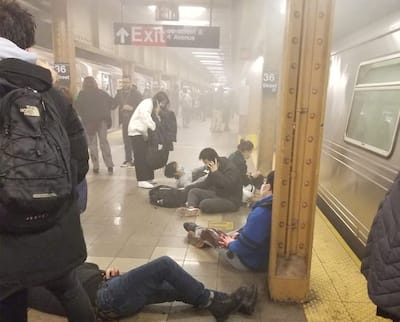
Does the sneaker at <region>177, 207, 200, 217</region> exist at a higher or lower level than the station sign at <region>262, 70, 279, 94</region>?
lower

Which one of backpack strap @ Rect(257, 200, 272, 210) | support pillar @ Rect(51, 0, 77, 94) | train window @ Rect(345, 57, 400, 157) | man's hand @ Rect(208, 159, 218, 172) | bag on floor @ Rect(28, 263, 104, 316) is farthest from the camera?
support pillar @ Rect(51, 0, 77, 94)

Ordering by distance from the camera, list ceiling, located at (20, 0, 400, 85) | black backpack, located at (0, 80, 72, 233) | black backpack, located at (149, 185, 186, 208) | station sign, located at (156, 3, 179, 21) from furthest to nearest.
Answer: station sign, located at (156, 3, 179, 21), black backpack, located at (149, 185, 186, 208), ceiling, located at (20, 0, 400, 85), black backpack, located at (0, 80, 72, 233)

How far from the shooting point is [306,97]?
2562mm

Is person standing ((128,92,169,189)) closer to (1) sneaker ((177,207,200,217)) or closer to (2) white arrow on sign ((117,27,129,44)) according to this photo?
(1) sneaker ((177,207,200,217))

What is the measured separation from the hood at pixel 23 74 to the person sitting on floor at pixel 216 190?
129 inches

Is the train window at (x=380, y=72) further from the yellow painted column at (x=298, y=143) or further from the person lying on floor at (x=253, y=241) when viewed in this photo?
the person lying on floor at (x=253, y=241)

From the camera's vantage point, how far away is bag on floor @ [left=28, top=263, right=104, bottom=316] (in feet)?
7.80

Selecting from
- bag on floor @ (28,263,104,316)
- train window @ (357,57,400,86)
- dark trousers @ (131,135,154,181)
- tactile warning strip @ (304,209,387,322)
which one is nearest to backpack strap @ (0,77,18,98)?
bag on floor @ (28,263,104,316)

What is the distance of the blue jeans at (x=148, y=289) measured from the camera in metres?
2.38

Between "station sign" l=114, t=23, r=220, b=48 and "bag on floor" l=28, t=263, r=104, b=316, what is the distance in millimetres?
7354

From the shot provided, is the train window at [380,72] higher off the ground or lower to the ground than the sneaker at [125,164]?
higher

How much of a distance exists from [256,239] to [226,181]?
5.93ft

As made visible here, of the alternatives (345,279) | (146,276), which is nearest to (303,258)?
(345,279)

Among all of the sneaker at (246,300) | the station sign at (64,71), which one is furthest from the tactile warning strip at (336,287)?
the station sign at (64,71)
